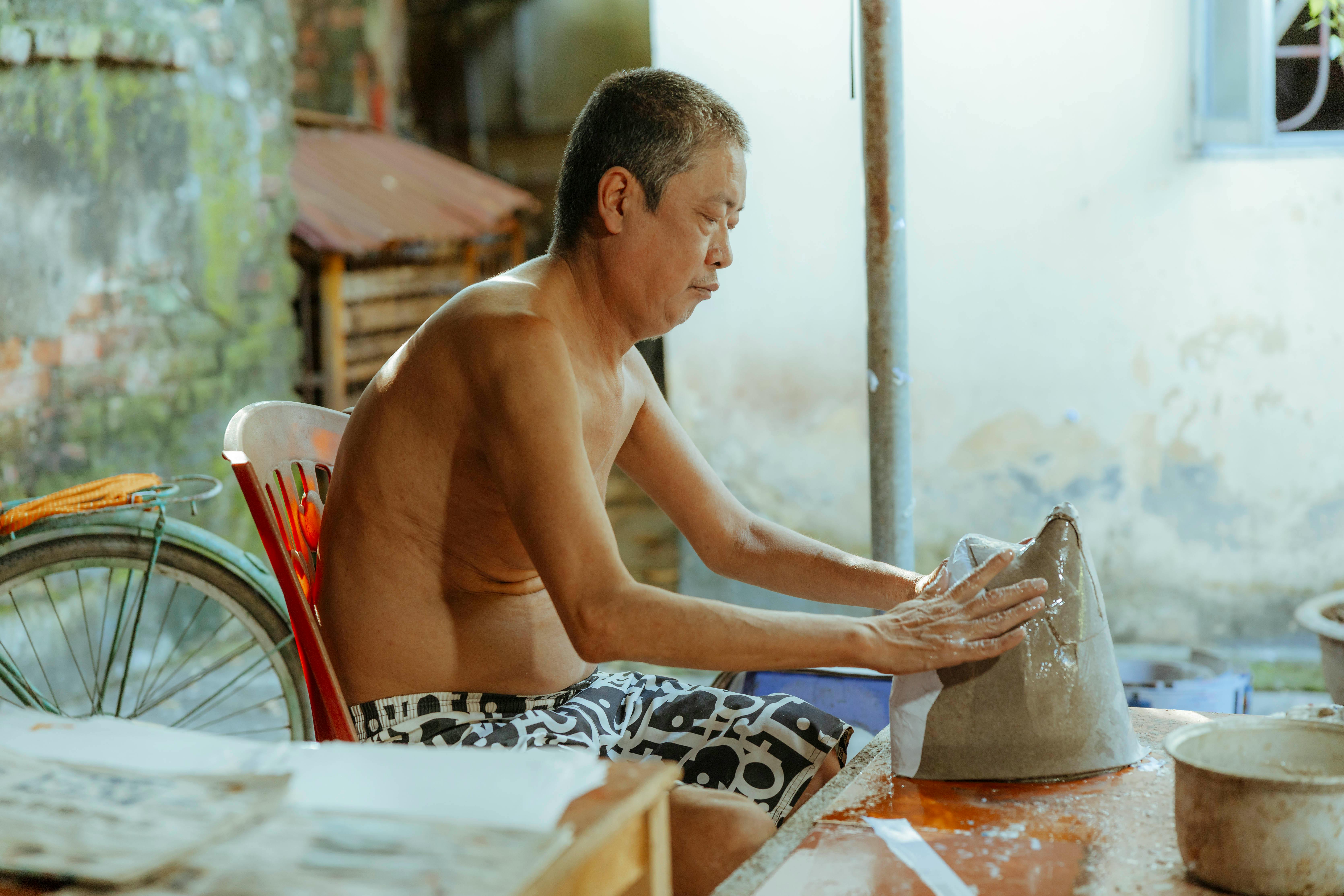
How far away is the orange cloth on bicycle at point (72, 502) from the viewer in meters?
2.74

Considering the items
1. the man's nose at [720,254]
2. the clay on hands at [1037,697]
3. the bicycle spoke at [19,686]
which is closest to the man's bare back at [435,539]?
the man's nose at [720,254]

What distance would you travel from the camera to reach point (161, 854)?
0.94 meters

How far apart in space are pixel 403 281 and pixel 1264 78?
17.5 ft

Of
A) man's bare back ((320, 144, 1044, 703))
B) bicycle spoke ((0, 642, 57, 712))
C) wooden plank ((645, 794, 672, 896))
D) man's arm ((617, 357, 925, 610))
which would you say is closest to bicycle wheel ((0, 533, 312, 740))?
bicycle spoke ((0, 642, 57, 712))

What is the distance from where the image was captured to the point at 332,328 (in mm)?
7094

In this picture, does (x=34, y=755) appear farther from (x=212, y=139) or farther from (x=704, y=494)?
(x=212, y=139)

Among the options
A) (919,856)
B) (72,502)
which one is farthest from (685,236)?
(72,502)

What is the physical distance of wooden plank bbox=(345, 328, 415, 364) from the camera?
7320 millimetres

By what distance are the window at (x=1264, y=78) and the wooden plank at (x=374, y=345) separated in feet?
15.2

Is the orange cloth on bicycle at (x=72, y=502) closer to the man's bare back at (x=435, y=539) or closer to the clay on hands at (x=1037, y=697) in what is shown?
the man's bare back at (x=435, y=539)

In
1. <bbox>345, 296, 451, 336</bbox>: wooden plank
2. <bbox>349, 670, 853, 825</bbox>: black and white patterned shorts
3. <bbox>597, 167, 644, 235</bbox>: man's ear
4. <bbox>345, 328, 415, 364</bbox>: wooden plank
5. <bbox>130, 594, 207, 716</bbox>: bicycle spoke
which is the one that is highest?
<bbox>597, 167, 644, 235</bbox>: man's ear

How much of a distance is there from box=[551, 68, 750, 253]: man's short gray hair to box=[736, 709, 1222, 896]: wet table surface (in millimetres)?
972

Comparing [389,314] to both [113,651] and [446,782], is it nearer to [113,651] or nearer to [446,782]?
[113,651]

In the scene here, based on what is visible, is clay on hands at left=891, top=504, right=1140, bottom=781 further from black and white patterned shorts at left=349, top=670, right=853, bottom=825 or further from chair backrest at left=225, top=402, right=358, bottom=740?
chair backrest at left=225, top=402, right=358, bottom=740
